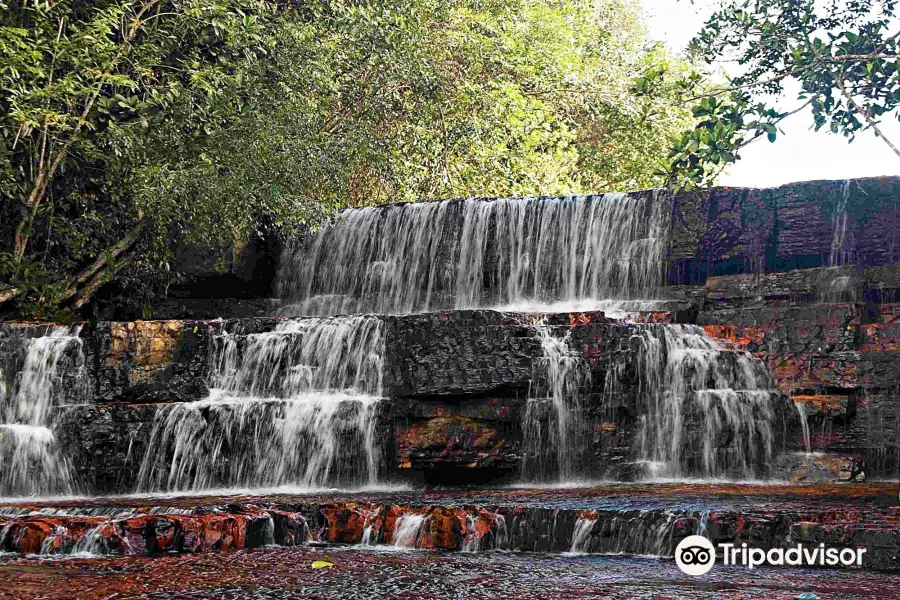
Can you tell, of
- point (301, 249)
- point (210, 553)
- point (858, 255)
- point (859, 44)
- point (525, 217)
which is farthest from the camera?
point (301, 249)

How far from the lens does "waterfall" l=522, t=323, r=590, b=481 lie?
11.8 meters

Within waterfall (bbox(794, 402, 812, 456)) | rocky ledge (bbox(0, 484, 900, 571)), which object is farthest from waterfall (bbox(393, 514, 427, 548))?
waterfall (bbox(794, 402, 812, 456))

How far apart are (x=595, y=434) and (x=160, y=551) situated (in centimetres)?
559

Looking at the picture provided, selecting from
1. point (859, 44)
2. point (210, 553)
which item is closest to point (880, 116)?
point (859, 44)

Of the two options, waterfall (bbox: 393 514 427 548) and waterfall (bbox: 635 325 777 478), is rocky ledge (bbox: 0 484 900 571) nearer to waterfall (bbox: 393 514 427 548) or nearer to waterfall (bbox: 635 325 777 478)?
waterfall (bbox: 393 514 427 548)

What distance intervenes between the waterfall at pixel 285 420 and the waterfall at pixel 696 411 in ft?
10.4

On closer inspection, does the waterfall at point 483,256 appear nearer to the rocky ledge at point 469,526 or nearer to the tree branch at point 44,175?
the tree branch at point 44,175

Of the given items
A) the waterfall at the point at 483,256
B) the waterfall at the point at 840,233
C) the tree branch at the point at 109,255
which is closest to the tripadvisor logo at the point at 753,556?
the waterfall at the point at 840,233

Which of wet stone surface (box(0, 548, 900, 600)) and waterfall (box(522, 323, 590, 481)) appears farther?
waterfall (box(522, 323, 590, 481))

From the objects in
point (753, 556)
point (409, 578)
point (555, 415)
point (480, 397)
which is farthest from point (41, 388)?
point (753, 556)

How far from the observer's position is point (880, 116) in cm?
920

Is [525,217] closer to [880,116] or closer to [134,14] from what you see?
[134,14]

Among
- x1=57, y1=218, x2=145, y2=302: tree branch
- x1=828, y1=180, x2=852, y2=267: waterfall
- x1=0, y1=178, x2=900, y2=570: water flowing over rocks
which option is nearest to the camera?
x1=0, y1=178, x2=900, y2=570: water flowing over rocks

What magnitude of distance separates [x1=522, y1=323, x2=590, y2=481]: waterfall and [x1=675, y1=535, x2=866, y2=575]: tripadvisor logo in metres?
4.32
